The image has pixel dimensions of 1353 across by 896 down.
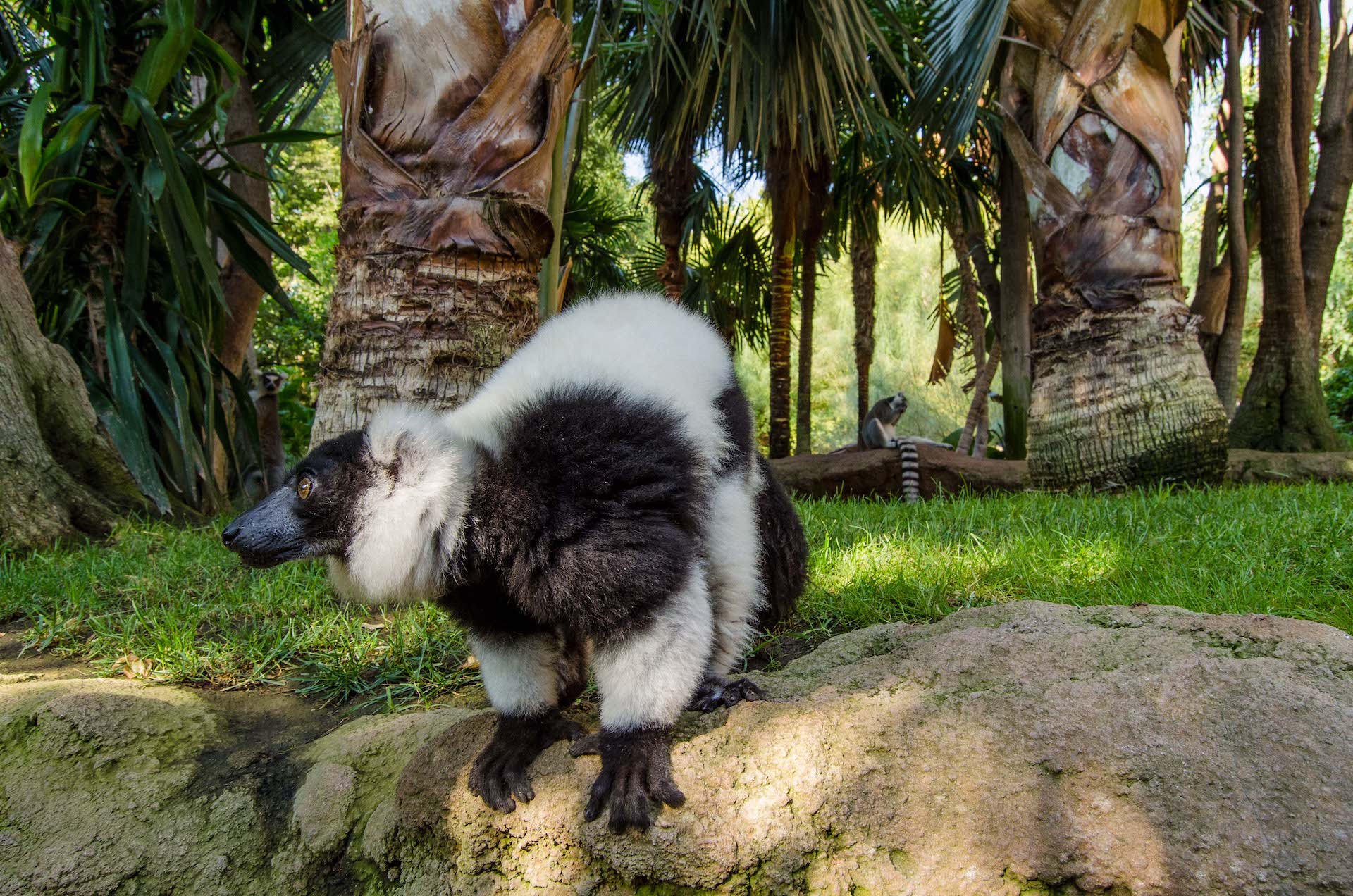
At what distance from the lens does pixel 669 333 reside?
8.25 ft

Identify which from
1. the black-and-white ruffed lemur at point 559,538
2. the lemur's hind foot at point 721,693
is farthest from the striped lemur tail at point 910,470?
the black-and-white ruffed lemur at point 559,538

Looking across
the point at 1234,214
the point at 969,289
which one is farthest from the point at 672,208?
the point at 1234,214

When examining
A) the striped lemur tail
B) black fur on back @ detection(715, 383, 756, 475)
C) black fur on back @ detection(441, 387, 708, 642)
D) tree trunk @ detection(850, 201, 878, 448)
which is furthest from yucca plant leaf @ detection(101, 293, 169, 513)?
tree trunk @ detection(850, 201, 878, 448)

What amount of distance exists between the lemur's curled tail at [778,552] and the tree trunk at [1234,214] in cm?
674

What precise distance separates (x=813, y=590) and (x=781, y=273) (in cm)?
811

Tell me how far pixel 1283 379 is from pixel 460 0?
722cm

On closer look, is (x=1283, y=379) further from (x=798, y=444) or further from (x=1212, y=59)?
(x=798, y=444)

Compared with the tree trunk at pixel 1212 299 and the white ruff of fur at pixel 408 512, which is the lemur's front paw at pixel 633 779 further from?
the tree trunk at pixel 1212 299

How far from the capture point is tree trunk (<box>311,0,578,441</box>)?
3.20 metres

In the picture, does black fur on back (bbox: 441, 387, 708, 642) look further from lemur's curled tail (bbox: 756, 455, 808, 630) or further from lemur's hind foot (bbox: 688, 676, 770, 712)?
lemur's curled tail (bbox: 756, 455, 808, 630)

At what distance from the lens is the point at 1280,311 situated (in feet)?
23.4

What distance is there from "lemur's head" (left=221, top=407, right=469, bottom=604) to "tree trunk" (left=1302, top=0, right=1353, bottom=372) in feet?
27.0

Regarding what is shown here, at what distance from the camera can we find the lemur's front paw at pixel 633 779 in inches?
76.6

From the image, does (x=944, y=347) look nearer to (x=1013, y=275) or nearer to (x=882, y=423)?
(x=882, y=423)
